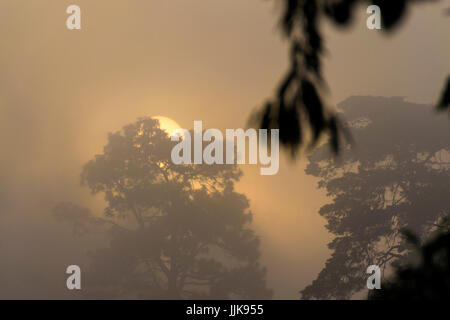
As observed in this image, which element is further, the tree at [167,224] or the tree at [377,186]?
the tree at [167,224]

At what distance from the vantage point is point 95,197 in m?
48.7

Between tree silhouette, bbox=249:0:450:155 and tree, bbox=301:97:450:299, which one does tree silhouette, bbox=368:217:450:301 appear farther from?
tree, bbox=301:97:450:299

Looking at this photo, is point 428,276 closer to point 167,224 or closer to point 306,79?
point 306,79

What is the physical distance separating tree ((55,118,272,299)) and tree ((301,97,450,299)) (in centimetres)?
789

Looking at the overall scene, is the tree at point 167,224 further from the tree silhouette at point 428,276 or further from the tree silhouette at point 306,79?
the tree silhouette at point 306,79

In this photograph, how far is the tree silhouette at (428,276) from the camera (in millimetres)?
2830

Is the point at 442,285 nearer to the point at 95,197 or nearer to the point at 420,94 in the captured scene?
the point at 95,197

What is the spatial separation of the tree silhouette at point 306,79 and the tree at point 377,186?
17428 millimetres

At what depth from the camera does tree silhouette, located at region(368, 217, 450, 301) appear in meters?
2.83

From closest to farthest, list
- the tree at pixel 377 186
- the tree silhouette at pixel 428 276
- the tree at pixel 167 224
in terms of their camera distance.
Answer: the tree silhouette at pixel 428 276 → the tree at pixel 377 186 → the tree at pixel 167 224

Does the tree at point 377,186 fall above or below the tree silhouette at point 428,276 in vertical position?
above

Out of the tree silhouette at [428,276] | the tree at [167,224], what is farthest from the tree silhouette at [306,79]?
the tree at [167,224]
